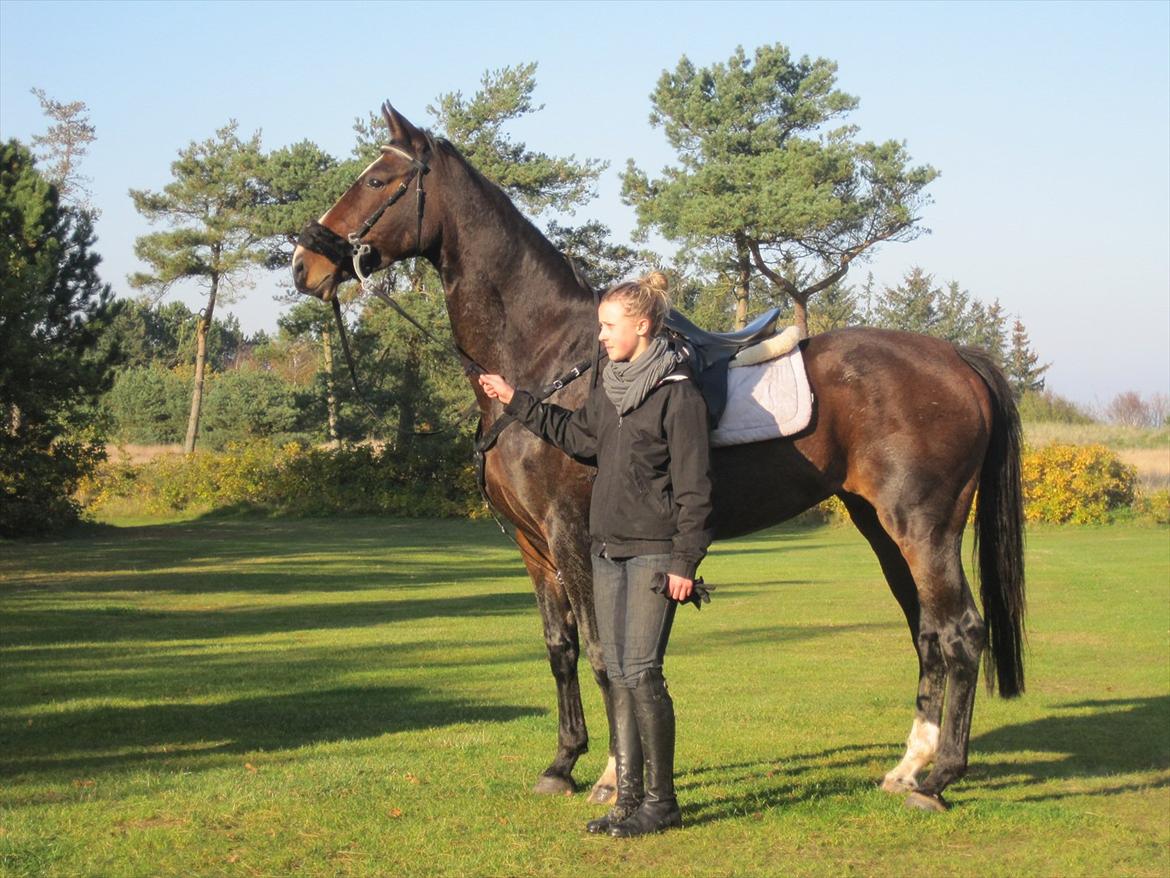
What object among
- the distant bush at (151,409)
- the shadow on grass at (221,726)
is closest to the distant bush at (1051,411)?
the distant bush at (151,409)

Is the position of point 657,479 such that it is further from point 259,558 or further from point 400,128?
point 259,558

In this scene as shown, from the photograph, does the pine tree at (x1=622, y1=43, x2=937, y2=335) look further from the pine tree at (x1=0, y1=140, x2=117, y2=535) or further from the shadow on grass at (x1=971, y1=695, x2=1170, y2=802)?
the shadow on grass at (x1=971, y1=695, x2=1170, y2=802)

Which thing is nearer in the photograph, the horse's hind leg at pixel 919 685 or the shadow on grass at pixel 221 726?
the horse's hind leg at pixel 919 685

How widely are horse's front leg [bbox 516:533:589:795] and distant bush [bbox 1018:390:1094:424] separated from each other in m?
43.5

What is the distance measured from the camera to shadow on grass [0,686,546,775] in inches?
331

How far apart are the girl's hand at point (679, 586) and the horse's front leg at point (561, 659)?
1.39 metres

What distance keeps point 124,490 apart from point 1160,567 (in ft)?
96.0

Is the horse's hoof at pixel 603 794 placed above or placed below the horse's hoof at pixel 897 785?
below

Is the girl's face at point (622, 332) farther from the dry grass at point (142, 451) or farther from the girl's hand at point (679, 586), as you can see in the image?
the dry grass at point (142, 451)

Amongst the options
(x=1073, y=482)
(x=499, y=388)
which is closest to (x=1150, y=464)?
(x=1073, y=482)

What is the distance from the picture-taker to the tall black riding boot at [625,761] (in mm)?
5816

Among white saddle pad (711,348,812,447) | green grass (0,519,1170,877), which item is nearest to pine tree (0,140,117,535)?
green grass (0,519,1170,877)

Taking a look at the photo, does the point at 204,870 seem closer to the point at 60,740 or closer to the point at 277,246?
the point at 60,740

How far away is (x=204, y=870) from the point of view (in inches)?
207
